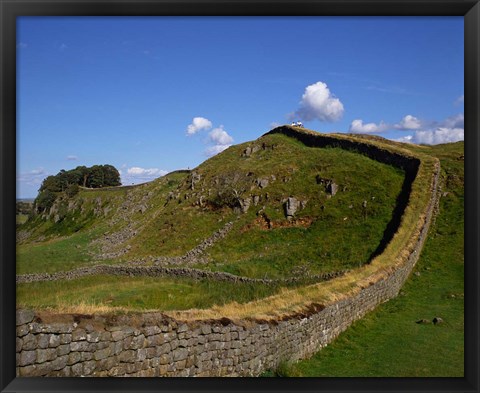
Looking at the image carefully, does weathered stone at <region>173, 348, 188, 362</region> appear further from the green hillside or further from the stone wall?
the stone wall

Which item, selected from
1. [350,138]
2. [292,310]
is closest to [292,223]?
[350,138]

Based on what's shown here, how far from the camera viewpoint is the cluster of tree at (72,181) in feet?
282

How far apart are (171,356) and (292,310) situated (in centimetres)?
490

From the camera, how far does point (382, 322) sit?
1630 centimetres

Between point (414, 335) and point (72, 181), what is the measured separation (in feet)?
298

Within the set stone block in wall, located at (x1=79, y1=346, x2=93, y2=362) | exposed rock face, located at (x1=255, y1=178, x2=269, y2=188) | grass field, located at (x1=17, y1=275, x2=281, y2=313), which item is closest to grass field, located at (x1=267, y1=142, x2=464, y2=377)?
stone block in wall, located at (x1=79, y1=346, x2=93, y2=362)

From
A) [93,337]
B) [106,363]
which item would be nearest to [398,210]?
[106,363]

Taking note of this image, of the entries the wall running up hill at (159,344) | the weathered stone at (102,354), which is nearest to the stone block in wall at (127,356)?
the wall running up hill at (159,344)

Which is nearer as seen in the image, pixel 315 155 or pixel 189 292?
pixel 189 292

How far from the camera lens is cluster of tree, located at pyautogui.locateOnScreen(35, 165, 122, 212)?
→ 8594cm

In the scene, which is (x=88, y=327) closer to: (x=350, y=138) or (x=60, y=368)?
(x=60, y=368)

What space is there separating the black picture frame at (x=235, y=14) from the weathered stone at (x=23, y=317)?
0.88 ft

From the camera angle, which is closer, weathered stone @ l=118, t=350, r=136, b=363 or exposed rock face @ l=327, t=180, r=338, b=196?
weathered stone @ l=118, t=350, r=136, b=363

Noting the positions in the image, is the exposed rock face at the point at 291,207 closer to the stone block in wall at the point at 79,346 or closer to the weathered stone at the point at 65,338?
the stone block in wall at the point at 79,346
